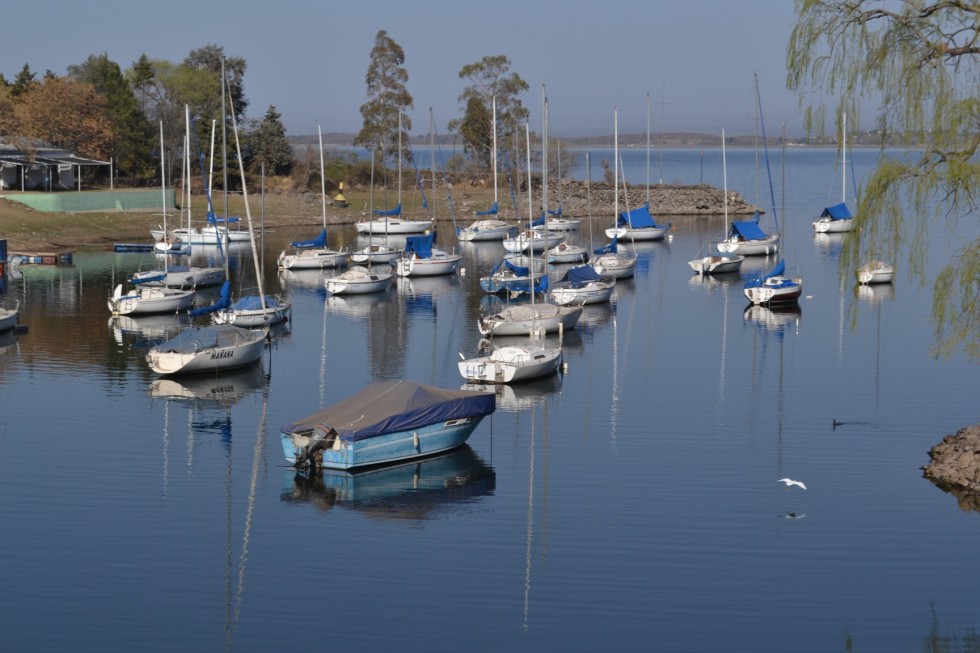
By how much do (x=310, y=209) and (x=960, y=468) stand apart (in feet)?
319

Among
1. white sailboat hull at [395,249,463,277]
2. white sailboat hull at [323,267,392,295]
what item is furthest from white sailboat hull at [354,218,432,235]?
white sailboat hull at [323,267,392,295]

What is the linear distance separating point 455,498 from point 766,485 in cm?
869

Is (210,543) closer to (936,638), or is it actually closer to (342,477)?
(342,477)

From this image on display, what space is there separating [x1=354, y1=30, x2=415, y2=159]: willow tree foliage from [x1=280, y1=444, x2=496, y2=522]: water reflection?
11465cm

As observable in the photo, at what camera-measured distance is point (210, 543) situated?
3097cm

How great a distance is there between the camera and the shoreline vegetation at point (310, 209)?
9769 centimetres

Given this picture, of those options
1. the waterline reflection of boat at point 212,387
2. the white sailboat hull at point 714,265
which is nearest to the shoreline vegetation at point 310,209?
the white sailboat hull at point 714,265

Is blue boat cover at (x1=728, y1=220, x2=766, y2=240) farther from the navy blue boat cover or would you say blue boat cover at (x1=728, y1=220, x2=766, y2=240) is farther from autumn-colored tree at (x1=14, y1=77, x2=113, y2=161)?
autumn-colored tree at (x1=14, y1=77, x2=113, y2=161)

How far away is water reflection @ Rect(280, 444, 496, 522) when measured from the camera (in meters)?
33.7

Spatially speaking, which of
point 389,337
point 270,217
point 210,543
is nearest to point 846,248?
point 210,543

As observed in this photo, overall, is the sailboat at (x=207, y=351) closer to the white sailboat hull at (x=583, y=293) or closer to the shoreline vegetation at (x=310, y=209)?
the white sailboat hull at (x=583, y=293)

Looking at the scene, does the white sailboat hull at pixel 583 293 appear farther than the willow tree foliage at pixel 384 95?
No

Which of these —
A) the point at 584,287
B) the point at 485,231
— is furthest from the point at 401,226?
the point at 584,287

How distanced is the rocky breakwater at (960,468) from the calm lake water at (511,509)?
0.54m
